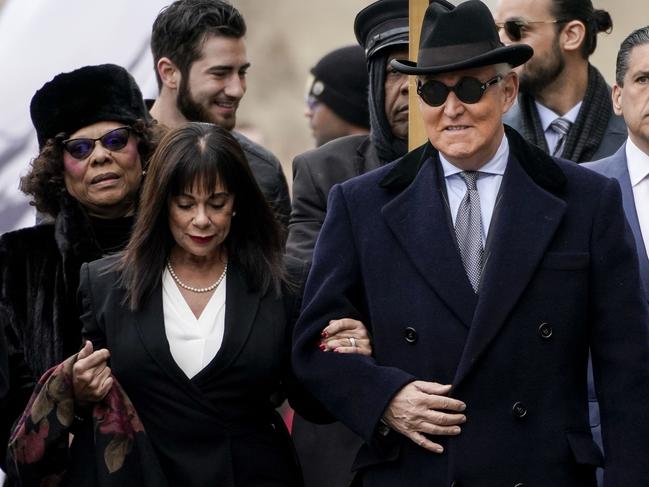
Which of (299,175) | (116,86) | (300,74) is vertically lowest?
(300,74)

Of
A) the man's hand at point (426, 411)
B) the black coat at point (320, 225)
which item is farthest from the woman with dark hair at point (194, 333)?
the man's hand at point (426, 411)

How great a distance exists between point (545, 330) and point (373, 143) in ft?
5.27

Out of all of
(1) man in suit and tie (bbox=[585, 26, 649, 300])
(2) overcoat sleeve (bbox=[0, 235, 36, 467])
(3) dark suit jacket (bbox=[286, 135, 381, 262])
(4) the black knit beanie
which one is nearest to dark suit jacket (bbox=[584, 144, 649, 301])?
(1) man in suit and tie (bbox=[585, 26, 649, 300])

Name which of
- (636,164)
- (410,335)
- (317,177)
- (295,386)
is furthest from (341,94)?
(410,335)

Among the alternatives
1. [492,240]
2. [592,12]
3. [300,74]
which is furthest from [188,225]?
[300,74]

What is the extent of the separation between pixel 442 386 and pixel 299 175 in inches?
65.2

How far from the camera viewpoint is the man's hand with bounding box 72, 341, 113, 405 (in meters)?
5.12

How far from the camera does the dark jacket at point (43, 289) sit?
5746mm

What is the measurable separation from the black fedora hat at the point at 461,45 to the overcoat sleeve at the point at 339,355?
0.47 m

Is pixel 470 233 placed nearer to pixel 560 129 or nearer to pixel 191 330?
pixel 191 330

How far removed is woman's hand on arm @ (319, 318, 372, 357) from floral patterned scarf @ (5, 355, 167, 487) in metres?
0.64

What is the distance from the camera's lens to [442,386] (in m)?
4.90

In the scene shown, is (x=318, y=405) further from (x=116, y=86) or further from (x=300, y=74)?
(x=300, y=74)

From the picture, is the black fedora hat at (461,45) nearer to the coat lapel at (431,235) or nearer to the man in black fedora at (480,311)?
the man in black fedora at (480,311)
